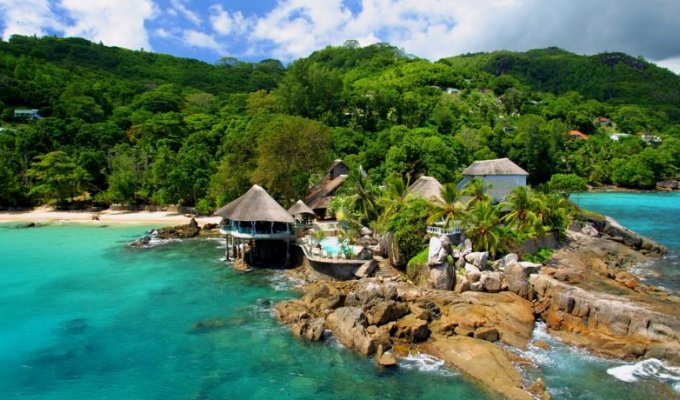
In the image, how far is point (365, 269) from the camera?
2584cm

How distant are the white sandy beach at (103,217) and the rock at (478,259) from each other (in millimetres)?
27593

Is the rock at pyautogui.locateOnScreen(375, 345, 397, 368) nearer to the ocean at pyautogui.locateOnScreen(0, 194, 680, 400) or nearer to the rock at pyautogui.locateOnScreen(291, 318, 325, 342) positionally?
the ocean at pyautogui.locateOnScreen(0, 194, 680, 400)

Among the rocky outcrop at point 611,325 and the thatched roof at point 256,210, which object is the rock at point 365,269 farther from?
the rocky outcrop at point 611,325

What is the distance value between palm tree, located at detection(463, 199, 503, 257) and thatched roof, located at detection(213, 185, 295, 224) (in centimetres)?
1051

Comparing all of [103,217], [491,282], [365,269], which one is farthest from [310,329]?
[103,217]

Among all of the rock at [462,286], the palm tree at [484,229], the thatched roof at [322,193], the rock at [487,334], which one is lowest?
the rock at [487,334]

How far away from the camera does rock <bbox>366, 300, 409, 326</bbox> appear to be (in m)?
19.4

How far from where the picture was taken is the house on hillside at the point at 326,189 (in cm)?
3957

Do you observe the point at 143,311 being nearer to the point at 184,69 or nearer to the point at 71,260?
the point at 71,260

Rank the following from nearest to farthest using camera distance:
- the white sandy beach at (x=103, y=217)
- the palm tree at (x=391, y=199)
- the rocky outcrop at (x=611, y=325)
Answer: the rocky outcrop at (x=611, y=325) → the palm tree at (x=391, y=199) → the white sandy beach at (x=103, y=217)

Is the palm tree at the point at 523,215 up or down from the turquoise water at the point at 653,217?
up

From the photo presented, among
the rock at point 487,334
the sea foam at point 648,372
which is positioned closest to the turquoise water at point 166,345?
the rock at point 487,334

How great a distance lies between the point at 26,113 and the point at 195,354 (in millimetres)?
73191

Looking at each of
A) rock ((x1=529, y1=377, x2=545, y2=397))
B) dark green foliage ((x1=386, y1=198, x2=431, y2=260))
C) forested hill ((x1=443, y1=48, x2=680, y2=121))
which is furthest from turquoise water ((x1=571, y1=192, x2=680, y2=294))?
forested hill ((x1=443, y1=48, x2=680, y2=121))
